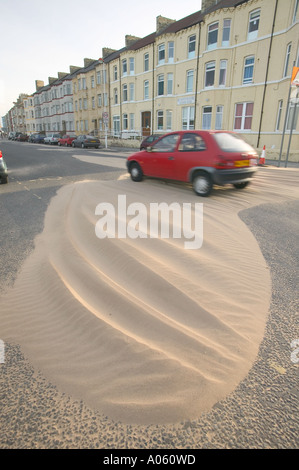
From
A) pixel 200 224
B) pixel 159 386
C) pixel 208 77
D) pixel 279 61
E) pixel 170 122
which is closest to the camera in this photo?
pixel 159 386

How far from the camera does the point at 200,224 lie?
5102mm

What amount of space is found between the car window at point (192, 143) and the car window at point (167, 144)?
28cm

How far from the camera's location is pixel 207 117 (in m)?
24.7

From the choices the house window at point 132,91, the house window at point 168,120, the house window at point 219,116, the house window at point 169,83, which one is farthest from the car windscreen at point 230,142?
the house window at point 132,91

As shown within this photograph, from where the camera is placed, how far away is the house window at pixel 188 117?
27.1 meters

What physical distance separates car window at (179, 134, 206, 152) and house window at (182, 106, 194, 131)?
21.1m

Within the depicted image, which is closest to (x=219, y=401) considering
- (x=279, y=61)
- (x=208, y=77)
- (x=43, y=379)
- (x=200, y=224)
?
(x=43, y=379)

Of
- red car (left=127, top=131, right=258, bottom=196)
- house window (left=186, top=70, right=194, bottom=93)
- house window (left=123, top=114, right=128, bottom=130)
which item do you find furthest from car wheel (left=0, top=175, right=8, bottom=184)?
house window (left=123, top=114, right=128, bottom=130)

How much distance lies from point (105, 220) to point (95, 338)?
3058mm

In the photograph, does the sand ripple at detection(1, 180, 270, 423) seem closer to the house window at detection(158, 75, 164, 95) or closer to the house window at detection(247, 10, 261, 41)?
the house window at detection(247, 10, 261, 41)

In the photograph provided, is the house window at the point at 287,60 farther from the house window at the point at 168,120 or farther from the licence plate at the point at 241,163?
the licence plate at the point at 241,163

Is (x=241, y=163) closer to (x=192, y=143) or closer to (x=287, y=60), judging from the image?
(x=192, y=143)
